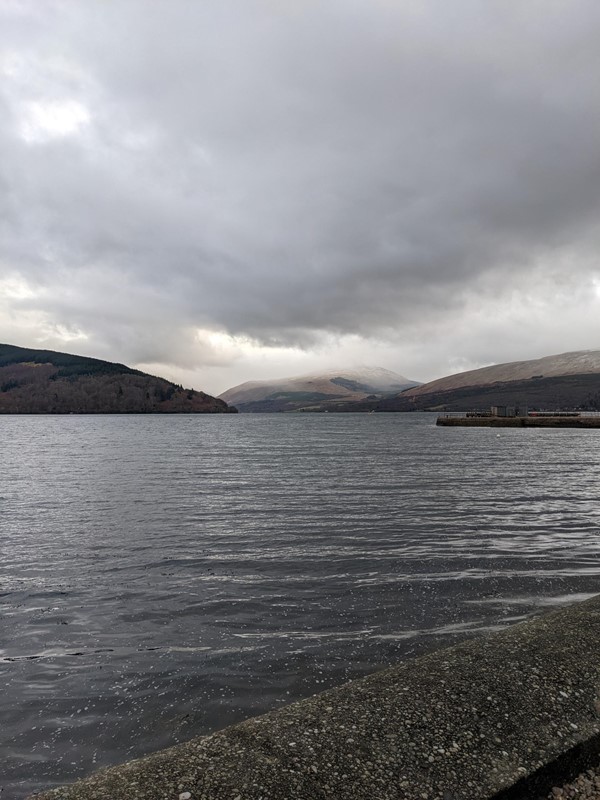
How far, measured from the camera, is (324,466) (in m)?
49.1

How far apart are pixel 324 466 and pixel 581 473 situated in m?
24.3

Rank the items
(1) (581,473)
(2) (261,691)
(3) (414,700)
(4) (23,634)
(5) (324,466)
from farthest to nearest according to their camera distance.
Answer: (5) (324,466), (1) (581,473), (4) (23,634), (2) (261,691), (3) (414,700)

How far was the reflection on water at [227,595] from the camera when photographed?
25.9ft

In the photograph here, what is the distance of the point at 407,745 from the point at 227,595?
344 inches

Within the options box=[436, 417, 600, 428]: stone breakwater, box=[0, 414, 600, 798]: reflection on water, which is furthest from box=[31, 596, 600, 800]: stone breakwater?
box=[436, 417, 600, 428]: stone breakwater

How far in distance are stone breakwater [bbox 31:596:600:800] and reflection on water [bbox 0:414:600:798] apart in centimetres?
236

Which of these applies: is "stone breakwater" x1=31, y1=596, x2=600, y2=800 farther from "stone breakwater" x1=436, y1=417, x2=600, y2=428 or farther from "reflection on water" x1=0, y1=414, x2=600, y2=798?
"stone breakwater" x1=436, y1=417, x2=600, y2=428

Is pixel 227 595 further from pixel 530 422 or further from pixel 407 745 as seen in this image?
pixel 530 422

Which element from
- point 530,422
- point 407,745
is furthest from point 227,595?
point 530,422

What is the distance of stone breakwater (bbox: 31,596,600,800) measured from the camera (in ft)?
15.1

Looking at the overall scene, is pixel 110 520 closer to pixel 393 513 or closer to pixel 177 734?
pixel 393 513

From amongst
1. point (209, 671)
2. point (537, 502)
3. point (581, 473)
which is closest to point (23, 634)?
point (209, 671)

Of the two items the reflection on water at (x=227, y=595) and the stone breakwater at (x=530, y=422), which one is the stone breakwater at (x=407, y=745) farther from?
the stone breakwater at (x=530, y=422)

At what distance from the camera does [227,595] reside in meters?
13.1
